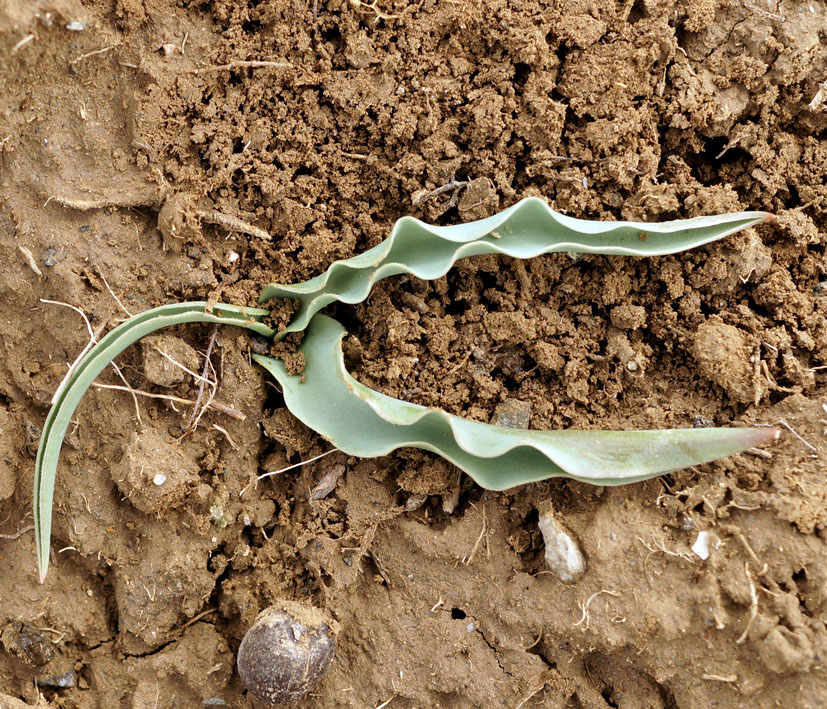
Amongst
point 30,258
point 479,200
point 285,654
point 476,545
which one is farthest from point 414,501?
point 30,258

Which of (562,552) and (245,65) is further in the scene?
(245,65)

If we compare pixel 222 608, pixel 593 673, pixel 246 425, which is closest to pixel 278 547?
pixel 222 608

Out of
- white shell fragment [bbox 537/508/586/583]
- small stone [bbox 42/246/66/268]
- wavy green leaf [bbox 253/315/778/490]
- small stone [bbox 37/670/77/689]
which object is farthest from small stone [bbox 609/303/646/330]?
small stone [bbox 37/670/77/689]

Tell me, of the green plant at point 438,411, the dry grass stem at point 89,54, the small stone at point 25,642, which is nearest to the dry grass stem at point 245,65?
the dry grass stem at point 89,54

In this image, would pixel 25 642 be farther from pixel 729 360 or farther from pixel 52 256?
pixel 729 360

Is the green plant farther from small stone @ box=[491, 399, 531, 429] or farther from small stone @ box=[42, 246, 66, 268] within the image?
small stone @ box=[42, 246, 66, 268]

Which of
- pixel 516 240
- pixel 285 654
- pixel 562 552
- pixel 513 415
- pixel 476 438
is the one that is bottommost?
pixel 285 654
